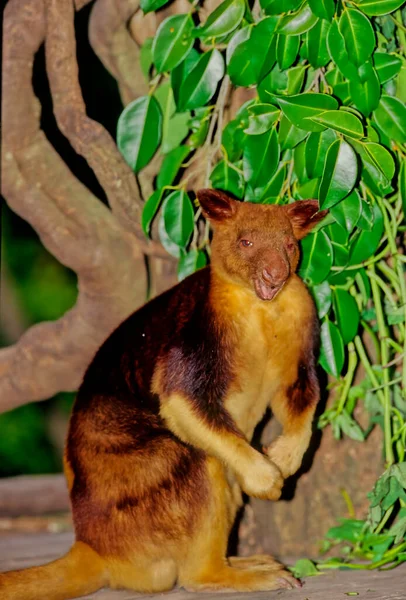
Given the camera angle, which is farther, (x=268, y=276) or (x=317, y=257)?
(x=317, y=257)

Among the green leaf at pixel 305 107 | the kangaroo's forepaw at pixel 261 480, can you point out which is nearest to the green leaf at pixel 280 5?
the green leaf at pixel 305 107

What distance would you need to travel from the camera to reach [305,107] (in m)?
2.78

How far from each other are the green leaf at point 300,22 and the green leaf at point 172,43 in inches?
18.6

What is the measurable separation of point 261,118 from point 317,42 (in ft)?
1.05

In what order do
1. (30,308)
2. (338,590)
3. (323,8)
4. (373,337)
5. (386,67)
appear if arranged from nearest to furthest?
1. (323,8)
2. (386,67)
3. (338,590)
4. (373,337)
5. (30,308)

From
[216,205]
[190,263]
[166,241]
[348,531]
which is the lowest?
[348,531]

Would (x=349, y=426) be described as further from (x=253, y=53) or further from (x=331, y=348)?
(x=253, y=53)

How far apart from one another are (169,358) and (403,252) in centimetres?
133

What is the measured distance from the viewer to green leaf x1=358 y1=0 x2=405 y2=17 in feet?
9.21

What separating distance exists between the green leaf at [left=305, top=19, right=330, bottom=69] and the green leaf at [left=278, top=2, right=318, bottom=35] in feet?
0.16

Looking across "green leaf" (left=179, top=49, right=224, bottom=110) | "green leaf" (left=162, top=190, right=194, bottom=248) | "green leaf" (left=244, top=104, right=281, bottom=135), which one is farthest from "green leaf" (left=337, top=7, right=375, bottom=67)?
"green leaf" (left=162, top=190, right=194, bottom=248)

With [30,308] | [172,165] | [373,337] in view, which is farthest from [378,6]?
[30,308]

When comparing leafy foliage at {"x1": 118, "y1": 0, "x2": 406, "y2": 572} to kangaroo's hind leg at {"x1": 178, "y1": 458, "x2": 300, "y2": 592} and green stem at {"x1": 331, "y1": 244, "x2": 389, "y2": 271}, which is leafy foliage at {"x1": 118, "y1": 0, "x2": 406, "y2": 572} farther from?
kangaroo's hind leg at {"x1": 178, "y1": 458, "x2": 300, "y2": 592}

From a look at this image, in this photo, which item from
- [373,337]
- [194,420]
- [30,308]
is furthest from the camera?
[30,308]
